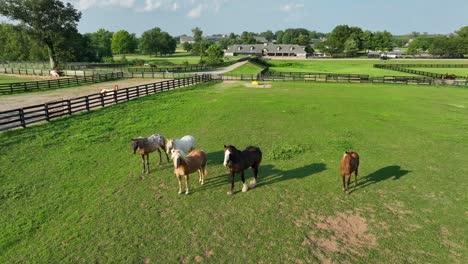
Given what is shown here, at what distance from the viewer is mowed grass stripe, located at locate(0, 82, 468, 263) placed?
6.64m

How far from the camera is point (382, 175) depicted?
10.5 m

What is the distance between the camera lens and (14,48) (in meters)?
76.4

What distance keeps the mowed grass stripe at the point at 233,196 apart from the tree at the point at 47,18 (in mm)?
48457

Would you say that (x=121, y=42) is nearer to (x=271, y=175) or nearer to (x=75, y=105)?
(x=75, y=105)

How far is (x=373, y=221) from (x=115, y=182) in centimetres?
794

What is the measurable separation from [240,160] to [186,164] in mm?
1671

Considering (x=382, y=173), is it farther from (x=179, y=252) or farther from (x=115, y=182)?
(x=115, y=182)

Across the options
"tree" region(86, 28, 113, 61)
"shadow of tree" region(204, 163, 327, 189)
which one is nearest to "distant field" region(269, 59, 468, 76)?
"shadow of tree" region(204, 163, 327, 189)

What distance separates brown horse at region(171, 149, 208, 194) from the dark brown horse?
1209mm

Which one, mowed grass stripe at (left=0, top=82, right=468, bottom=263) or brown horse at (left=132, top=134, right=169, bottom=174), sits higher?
brown horse at (left=132, top=134, right=169, bottom=174)

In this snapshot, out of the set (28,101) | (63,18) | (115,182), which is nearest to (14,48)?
(63,18)

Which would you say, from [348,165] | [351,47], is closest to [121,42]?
[351,47]

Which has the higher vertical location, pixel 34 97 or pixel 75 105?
pixel 34 97

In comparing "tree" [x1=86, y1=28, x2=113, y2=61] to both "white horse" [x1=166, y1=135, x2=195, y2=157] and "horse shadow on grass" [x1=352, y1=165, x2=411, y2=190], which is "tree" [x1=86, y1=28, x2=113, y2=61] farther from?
"horse shadow on grass" [x1=352, y1=165, x2=411, y2=190]
